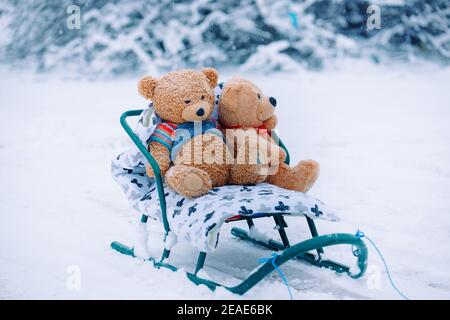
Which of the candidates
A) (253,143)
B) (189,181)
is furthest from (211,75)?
(189,181)

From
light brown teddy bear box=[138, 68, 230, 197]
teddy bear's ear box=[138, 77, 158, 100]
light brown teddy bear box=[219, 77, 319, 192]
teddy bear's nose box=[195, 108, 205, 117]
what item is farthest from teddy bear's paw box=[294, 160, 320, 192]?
teddy bear's ear box=[138, 77, 158, 100]

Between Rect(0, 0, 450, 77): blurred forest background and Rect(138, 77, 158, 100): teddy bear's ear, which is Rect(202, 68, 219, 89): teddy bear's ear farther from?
Rect(0, 0, 450, 77): blurred forest background

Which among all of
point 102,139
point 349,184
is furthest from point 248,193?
point 102,139

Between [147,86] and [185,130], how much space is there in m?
0.21

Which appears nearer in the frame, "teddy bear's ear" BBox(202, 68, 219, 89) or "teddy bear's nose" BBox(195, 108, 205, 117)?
"teddy bear's nose" BBox(195, 108, 205, 117)

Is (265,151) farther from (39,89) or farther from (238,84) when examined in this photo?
(39,89)

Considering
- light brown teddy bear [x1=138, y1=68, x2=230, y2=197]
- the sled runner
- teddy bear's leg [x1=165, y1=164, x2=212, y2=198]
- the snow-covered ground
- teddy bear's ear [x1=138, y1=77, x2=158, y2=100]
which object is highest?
teddy bear's ear [x1=138, y1=77, x2=158, y2=100]

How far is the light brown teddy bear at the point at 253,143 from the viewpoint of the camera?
1883 mm

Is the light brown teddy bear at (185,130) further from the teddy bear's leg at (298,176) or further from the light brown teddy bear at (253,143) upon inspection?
the teddy bear's leg at (298,176)

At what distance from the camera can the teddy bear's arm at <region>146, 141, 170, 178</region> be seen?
185 centimetres

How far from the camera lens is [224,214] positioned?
1.64m

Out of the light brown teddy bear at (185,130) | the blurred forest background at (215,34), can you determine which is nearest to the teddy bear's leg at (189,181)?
the light brown teddy bear at (185,130)

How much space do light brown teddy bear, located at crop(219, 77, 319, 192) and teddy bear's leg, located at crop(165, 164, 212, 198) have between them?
0.16 m

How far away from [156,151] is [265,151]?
380mm
